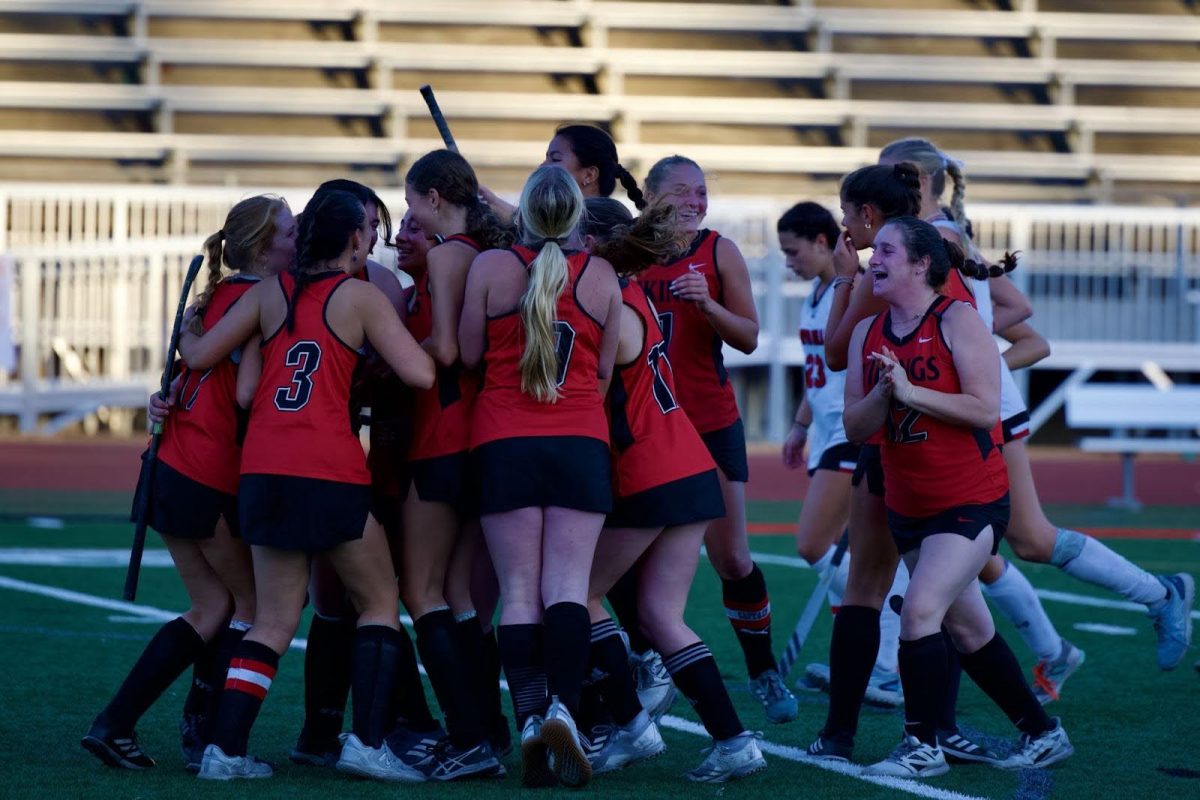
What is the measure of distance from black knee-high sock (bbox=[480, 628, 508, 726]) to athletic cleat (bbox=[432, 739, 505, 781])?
0.94 ft

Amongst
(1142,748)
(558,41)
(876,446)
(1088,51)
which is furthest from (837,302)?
(1088,51)

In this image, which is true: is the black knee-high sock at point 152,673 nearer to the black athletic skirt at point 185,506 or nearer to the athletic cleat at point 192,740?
the athletic cleat at point 192,740

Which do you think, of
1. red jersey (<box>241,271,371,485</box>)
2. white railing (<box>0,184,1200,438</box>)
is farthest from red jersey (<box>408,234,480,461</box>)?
white railing (<box>0,184,1200,438</box>)

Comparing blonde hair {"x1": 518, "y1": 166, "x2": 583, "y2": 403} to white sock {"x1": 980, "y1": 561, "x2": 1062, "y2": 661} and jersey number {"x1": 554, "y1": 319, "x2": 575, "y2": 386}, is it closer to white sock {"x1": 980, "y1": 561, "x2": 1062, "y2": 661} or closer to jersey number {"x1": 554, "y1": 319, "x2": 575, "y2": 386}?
jersey number {"x1": 554, "y1": 319, "x2": 575, "y2": 386}

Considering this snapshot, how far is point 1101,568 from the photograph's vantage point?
6277mm

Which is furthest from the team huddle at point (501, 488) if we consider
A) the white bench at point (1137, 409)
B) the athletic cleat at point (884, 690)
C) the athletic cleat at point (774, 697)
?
the white bench at point (1137, 409)

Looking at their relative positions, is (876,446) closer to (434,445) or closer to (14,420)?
(434,445)

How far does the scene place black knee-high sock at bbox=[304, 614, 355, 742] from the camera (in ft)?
16.8

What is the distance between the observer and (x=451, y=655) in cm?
491

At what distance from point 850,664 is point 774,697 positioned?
2.29 ft

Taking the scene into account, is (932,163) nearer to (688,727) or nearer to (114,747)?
(688,727)

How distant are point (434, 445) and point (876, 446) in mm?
1348

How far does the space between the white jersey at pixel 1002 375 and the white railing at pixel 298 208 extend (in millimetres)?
11212

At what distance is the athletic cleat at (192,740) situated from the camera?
16.3 feet
